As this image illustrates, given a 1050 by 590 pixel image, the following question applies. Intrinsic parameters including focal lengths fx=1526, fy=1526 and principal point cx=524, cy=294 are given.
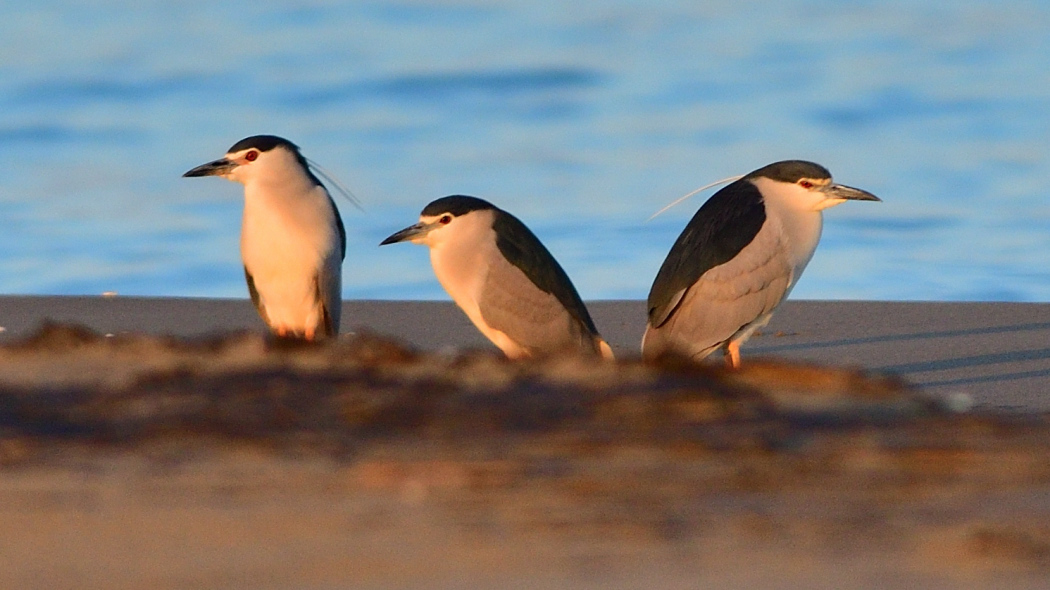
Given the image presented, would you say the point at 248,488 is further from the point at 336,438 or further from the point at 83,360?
the point at 83,360

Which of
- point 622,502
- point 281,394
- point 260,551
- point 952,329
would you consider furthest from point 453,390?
point 952,329

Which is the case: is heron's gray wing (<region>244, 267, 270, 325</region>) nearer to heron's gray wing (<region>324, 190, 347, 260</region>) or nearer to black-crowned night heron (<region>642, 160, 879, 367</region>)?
heron's gray wing (<region>324, 190, 347, 260</region>)

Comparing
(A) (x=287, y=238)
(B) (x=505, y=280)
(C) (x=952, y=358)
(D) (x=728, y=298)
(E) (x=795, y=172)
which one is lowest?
(C) (x=952, y=358)

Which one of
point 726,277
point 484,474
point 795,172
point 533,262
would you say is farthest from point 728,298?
point 484,474

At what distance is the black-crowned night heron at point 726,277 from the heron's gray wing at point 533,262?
433 mm

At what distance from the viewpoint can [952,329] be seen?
25.3 ft

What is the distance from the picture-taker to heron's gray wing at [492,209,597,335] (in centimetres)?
624

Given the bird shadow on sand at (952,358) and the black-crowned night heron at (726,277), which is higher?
the black-crowned night heron at (726,277)

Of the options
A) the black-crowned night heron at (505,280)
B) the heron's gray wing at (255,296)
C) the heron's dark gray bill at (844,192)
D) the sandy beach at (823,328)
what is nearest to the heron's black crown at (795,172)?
the heron's dark gray bill at (844,192)

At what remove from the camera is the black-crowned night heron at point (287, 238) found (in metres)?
6.52

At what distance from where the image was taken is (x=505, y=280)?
6195 millimetres

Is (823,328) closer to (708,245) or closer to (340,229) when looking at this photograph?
(708,245)

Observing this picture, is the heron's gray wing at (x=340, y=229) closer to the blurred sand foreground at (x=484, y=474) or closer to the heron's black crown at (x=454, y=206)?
the heron's black crown at (x=454, y=206)

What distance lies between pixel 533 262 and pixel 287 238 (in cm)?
108
